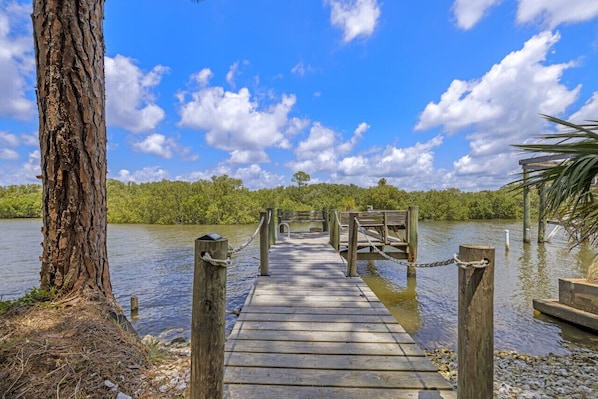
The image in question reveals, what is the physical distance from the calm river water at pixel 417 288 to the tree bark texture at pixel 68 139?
275 cm

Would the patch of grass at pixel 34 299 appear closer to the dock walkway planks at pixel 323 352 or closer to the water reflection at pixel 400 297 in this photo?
the dock walkway planks at pixel 323 352

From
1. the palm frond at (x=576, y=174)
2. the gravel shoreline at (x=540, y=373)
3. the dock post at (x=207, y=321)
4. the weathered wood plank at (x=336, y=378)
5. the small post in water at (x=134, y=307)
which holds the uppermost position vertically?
the palm frond at (x=576, y=174)

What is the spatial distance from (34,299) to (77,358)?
1101 mm

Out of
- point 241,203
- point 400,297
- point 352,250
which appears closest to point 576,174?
point 352,250

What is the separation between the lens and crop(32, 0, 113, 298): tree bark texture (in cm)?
286

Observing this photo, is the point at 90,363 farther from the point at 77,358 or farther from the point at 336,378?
the point at 336,378

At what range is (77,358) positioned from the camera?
2178mm

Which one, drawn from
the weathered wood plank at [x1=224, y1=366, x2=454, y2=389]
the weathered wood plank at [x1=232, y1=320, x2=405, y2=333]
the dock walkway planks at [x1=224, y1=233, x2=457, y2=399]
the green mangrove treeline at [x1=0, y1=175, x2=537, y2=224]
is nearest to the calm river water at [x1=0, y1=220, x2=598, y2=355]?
the dock walkway planks at [x1=224, y1=233, x2=457, y2=399]

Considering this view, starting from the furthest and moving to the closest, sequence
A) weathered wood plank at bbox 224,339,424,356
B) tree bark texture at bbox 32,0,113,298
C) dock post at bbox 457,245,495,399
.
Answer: tree bark texture at bbox 32,0,113,298
weathered wood plank at bbox 224,339,424,356
dock post at bbox 457,245,495,399

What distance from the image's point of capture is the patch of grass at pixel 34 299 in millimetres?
2709

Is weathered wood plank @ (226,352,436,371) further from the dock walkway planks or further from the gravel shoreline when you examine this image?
the gravel shoreline

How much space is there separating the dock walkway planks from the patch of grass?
177cm

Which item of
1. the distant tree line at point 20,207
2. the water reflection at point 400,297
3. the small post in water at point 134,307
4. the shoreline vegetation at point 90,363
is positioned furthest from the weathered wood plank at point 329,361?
the distant tree line at point 20,207

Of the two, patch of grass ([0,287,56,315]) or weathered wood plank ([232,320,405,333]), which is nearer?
patch of grass ([0,287,56,315])
